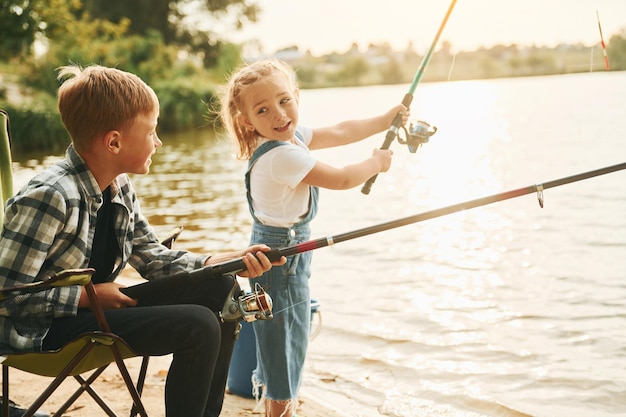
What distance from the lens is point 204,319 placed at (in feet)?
6.53

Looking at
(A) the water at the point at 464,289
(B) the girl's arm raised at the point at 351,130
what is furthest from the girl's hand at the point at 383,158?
(A) the water at the point at 464,289

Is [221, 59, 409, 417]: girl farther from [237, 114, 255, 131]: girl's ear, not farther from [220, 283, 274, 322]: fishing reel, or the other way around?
[220, 283, 274, 322]: fishing reel

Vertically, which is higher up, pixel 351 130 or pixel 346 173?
pixel 351 130

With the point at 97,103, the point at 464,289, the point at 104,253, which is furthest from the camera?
the point at 464,289

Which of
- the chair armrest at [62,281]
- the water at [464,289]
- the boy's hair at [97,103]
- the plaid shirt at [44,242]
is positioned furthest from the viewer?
the water at [464,289]

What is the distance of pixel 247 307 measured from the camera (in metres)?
2.15

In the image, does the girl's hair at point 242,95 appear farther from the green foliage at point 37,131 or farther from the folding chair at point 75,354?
the green foliage at point 37,131

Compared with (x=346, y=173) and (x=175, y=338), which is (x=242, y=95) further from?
(x=175, y=338)

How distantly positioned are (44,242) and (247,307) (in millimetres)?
573

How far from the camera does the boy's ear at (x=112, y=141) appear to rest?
213 centimetres

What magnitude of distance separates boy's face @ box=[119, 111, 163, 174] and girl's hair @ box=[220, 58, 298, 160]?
41cm

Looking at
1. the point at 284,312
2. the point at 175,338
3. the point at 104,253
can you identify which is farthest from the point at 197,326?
the point at 284,312

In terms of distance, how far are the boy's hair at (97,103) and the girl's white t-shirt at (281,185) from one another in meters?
0.49

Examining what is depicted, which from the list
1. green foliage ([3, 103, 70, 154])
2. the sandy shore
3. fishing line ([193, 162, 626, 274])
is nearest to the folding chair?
fishing line ([193, 162, 626, 274])
